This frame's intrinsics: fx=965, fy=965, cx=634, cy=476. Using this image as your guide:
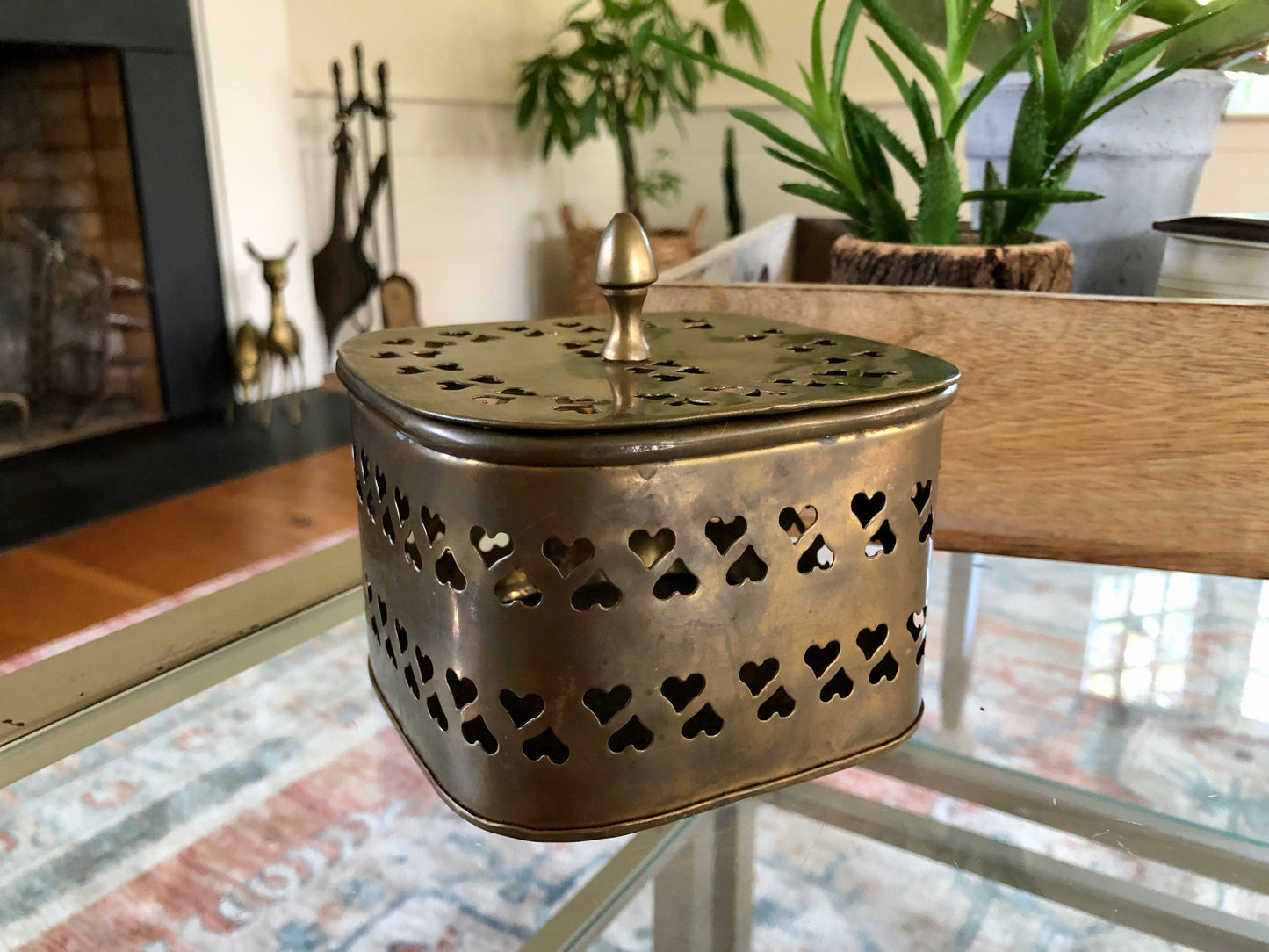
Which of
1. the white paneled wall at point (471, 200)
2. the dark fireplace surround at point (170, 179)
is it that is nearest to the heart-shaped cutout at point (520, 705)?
the dark fireplace surround at point (170, 179)

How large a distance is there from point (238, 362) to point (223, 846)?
1422 mm

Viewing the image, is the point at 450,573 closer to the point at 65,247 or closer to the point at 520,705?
the point at 520,705

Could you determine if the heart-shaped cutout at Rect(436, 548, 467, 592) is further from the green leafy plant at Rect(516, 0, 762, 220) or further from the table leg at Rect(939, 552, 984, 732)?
the green leafy plant at Rect(516, 0, 762, 220)

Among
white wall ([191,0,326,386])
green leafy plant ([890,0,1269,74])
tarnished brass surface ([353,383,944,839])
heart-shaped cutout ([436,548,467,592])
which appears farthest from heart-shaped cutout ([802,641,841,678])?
white wall ([191,0,326,386])

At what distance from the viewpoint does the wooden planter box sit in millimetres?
427

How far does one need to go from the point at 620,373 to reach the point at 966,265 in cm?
27

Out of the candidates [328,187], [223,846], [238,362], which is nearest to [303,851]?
[223,846]

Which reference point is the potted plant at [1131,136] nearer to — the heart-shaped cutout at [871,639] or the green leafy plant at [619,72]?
the heart-shaped cutout at [871,639]

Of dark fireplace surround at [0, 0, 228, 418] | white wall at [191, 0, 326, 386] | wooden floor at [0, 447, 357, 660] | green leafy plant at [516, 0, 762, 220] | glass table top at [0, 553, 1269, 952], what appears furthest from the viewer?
green leafy plant at [516, 0, 762, 220]

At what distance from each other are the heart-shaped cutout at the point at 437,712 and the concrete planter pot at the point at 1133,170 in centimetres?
50

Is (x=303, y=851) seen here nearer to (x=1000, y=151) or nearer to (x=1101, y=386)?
(x=1101, y=386)

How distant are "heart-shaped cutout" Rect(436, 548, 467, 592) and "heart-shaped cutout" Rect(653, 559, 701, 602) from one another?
5 cm

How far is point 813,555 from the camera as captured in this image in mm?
280

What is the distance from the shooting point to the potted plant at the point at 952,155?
18.7 inches
